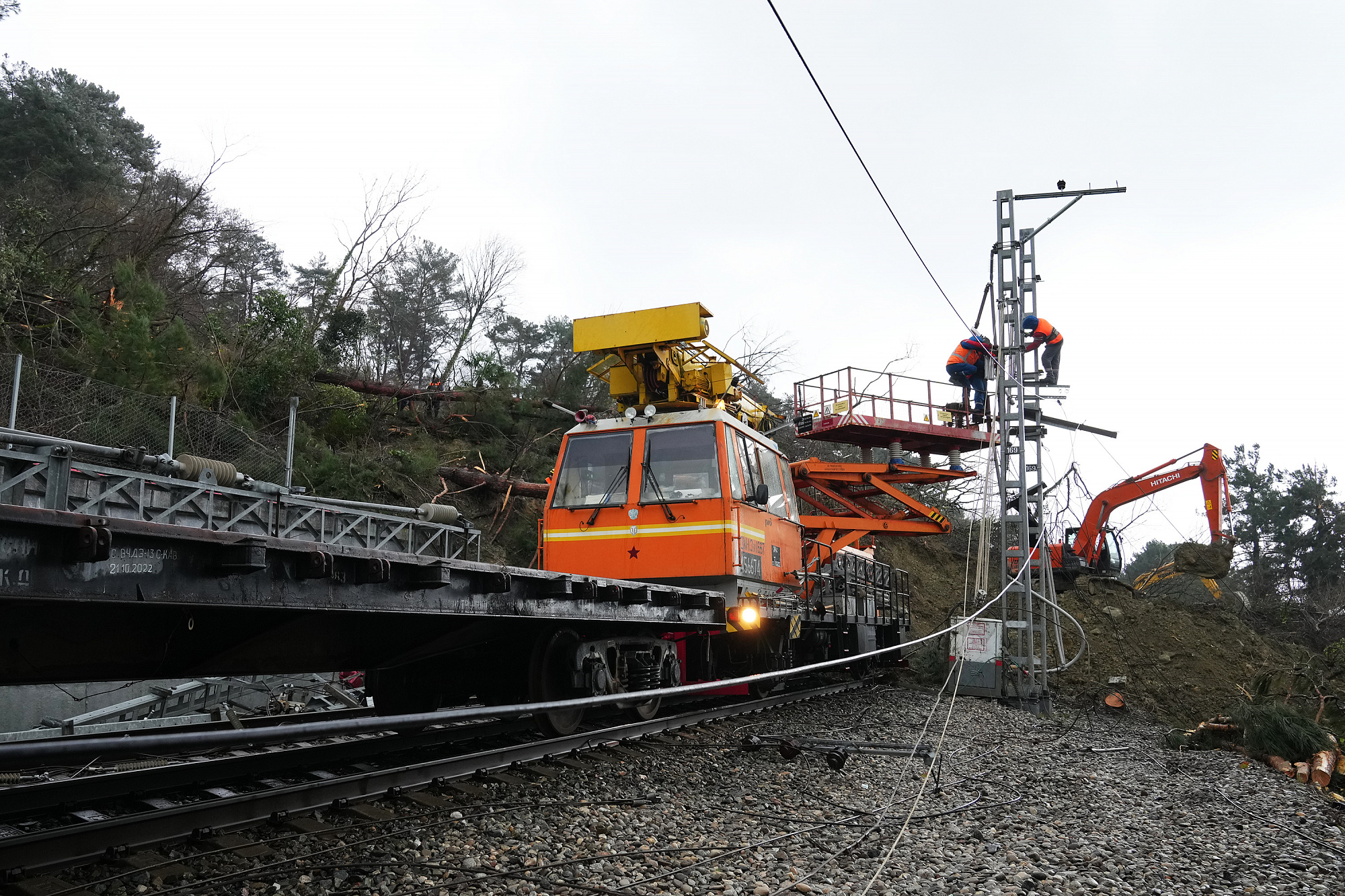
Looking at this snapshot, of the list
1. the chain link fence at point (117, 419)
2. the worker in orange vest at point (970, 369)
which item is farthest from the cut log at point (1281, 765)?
the chain link fence at point (117, 419)

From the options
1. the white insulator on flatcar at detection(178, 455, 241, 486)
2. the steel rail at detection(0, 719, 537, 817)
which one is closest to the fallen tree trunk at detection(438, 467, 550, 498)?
Result: the white insulator on flatcar at detection(178, 455, 241, 486)

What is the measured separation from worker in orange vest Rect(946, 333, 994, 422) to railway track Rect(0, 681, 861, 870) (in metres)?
11.9

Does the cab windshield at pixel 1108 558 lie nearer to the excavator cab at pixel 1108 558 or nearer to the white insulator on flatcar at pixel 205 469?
the excavator cab at pixel 1108 558

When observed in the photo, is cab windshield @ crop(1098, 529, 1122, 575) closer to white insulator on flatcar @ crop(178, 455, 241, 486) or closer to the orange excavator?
the orange excavator

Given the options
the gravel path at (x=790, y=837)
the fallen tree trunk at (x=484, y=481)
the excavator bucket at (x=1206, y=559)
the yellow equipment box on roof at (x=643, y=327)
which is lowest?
the gravel path at (x=790, y=837)

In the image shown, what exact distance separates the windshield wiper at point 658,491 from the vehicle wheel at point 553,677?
2.41 meters

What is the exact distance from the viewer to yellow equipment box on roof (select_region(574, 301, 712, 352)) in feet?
31.7

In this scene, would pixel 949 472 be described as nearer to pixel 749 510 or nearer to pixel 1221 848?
pixel 749 510

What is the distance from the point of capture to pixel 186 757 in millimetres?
6387

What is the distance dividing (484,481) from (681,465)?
13970 mm

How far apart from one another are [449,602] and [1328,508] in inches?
1743

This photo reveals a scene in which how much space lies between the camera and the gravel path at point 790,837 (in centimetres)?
386

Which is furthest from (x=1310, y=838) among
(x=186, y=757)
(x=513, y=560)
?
(x=513, y=560)

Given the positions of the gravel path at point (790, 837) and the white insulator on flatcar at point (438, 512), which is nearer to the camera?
the gravel path at point (790, 837)
